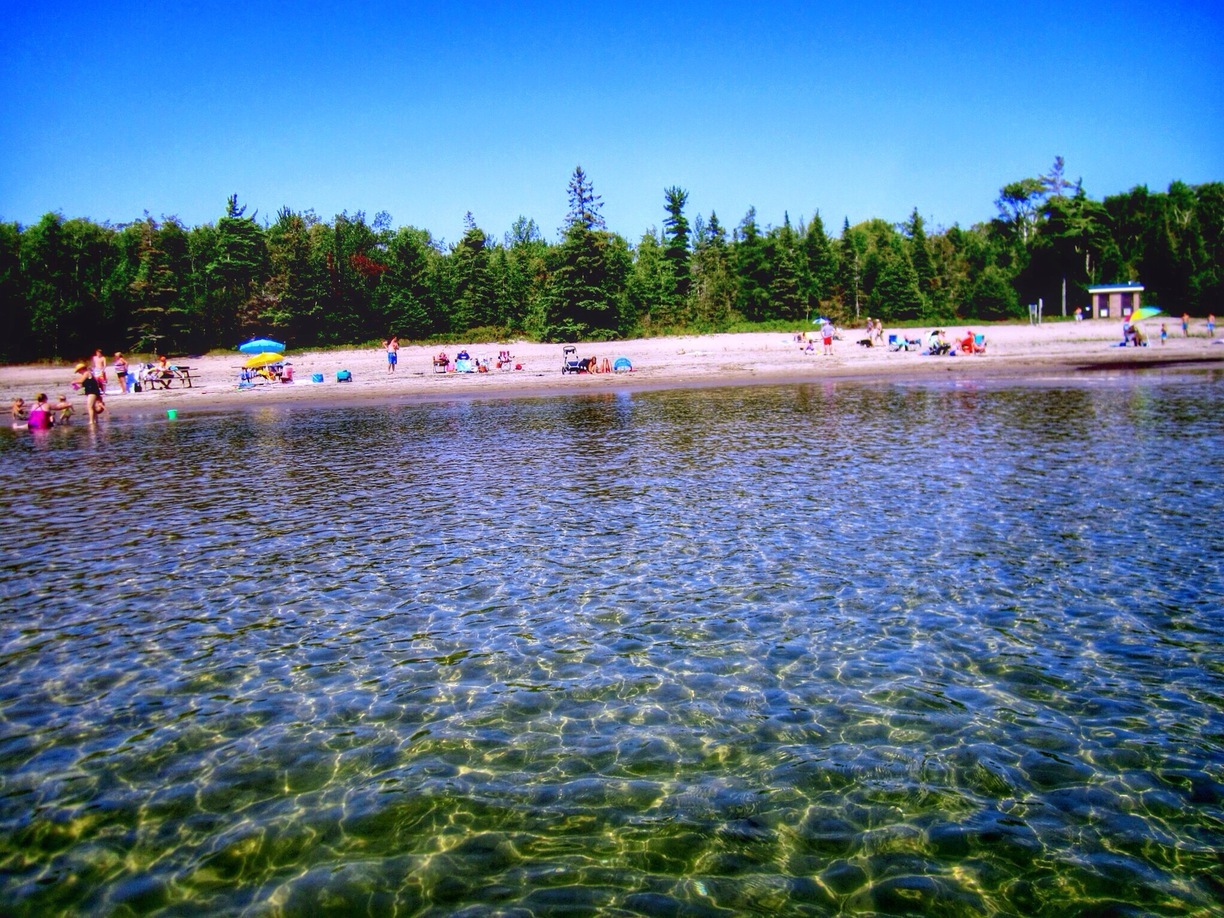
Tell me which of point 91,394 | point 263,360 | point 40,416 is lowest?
point 40,416

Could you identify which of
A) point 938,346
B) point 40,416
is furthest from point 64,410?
point 938,346

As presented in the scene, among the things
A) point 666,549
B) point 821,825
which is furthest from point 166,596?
point 821,825

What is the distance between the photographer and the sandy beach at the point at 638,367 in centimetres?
3684

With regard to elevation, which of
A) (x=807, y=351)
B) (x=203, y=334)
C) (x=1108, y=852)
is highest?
(x=203, y=334)

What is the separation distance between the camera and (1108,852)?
15.3 ft

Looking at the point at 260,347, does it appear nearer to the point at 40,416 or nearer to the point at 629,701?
the point at 40,416

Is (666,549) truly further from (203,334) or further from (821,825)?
(203,334)

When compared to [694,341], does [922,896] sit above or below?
below

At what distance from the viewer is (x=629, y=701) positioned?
6.60m

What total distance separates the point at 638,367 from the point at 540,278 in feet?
84.9

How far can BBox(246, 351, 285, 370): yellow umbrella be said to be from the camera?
4188 cm

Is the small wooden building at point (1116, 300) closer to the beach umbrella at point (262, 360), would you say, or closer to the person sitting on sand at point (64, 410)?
the beach umbrella at point (262, 360)

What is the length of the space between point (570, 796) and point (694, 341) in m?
48.2

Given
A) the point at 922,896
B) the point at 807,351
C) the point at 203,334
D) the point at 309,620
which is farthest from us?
the point at 203,334
